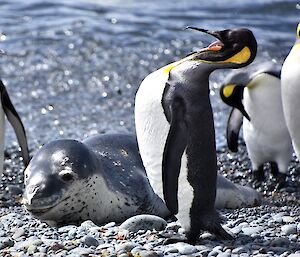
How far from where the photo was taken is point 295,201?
8641mm

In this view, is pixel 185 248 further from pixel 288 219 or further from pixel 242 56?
pixel 242 56

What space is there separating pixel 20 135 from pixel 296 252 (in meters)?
3.73

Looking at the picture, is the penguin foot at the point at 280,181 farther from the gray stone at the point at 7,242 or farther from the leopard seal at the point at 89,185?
the gray stone at the point at 7,242

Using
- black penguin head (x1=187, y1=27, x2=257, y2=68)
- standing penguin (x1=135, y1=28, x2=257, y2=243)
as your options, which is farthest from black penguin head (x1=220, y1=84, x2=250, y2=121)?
black penguin head (x1=187, y1=27, x2=257, y2=68)

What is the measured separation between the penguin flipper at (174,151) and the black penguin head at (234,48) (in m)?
0.37

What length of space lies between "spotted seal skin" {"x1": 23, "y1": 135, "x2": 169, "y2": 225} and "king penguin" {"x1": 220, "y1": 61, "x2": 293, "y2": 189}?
6.75 ft

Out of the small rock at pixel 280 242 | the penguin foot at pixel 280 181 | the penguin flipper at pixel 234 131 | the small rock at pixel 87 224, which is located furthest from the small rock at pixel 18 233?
the penguin flipper at pixel 234 131

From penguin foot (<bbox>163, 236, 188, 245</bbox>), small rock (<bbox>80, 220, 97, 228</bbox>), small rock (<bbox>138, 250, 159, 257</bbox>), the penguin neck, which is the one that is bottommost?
small rock (<bbox>80, 220, 97, 228</bbox>)

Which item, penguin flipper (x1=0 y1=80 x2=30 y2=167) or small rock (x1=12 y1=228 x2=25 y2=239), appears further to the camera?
penguin flipper (x1=0 y1=80 x2=30 y2=167)

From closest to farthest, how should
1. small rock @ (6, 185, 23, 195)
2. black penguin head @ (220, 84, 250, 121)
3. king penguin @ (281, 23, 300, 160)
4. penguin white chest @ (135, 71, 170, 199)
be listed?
1. penguin white chest @ (135, 71, 170, 199)
2. king penguin @ (281, 23, 300, 160)
3. small rock @ (6, 185, 23, 195)
4. black penguin head @ (220, 84, 250, 121)

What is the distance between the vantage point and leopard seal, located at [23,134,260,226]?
22.5 feet

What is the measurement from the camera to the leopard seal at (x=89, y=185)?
686 cm

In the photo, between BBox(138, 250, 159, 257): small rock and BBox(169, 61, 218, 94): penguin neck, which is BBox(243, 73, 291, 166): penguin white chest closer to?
BBox(169, 61, 218, 94): penguin neck

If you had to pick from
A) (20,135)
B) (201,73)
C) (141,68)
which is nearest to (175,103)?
(201,73)
